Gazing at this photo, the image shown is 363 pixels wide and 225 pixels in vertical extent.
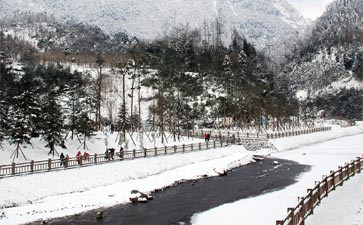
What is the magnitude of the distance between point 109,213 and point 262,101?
8679 centimetres

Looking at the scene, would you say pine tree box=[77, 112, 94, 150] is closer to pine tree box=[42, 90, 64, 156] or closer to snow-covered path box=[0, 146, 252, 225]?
pine tree box=[42, 90, 64, 156]

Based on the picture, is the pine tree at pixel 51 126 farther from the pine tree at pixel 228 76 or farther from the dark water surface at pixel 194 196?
the pine tree at pixel 228 76

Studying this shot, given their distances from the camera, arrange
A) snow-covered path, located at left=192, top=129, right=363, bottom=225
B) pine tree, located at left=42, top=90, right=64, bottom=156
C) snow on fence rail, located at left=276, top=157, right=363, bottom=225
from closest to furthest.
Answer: snow on fence rail, located at left=276, top=157, right=363, bottom=225
snow-covered path, located at left=192, top=129, right=363, bottom=225
pine tree, located at left=42, top=90, right=64, bottom=156

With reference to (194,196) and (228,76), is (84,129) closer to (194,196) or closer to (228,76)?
(194,196)

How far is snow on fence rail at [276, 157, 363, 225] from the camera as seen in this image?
18.7 m

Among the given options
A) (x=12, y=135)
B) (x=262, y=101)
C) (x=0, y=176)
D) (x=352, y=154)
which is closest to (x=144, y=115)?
(x=262, y=101)

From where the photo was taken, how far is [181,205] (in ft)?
103

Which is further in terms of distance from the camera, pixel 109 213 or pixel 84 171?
pixel 84 171

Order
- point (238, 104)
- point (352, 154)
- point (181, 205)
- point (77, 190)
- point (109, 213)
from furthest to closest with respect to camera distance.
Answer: point (238, 104) < point (352, 154) < point (77, 190) < point (181, 205) < point (109, 213)

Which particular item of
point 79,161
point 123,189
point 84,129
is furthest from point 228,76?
point 123,189

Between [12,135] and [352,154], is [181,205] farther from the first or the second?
[352,154]

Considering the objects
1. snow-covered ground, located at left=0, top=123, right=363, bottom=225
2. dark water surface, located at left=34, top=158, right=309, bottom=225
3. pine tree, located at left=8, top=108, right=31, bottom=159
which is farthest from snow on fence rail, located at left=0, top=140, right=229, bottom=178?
dark water surface, located at left=34, top=158, right=309, bottom=225

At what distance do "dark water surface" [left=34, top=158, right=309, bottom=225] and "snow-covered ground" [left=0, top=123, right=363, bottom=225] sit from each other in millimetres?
1250

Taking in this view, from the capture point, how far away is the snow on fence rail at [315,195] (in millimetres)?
18711
